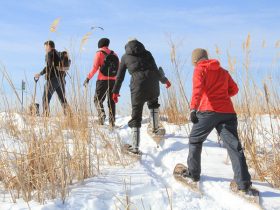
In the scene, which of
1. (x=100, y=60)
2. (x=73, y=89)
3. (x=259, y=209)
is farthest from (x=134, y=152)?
(x=100, y=60)

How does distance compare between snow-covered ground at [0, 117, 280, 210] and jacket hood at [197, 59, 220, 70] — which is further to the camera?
jacket hood at [197, 59, 220, 70]

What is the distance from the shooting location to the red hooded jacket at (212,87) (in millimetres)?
3967

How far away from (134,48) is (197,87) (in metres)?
1.66

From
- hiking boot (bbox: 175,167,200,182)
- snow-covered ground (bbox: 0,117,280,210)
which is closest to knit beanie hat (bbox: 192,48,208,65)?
hiking boot (bbox: 175,167,200,182)

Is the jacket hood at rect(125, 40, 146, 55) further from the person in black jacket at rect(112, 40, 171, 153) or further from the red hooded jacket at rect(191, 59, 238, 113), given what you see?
the red hooded jacket at rect(191, 59, 238, 113)

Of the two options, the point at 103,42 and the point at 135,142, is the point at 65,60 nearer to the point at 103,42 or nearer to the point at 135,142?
the point at 103,42

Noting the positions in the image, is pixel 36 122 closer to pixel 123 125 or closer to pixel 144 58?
pixel 144 58

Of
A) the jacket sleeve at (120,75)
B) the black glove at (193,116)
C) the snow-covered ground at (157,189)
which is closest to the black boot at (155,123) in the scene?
→ the snow-covered ground at (157,189)

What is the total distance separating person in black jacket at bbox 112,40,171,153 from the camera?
17.3ft

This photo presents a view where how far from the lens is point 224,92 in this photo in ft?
13.3

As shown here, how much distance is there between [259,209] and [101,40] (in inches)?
168

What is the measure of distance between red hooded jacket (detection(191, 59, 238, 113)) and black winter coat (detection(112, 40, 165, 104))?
1.32 metres

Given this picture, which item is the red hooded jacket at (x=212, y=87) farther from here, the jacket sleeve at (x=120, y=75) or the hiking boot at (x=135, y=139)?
the jacket sleeve at (x=120, y=75)

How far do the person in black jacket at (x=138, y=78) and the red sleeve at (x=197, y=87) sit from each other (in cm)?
141
